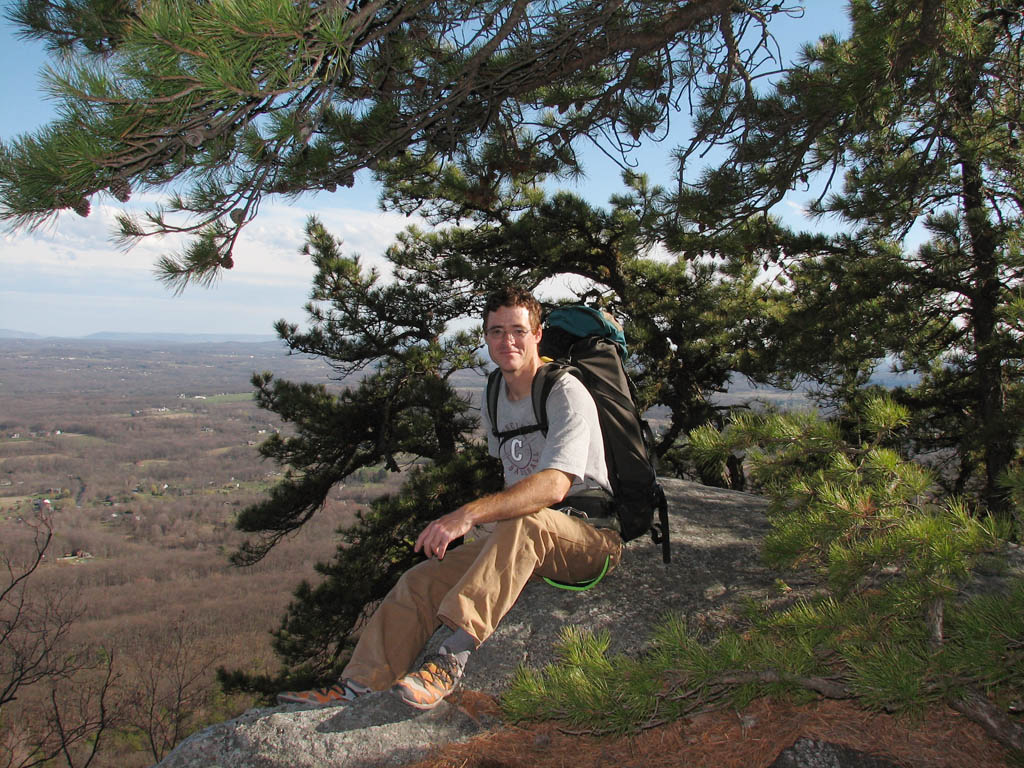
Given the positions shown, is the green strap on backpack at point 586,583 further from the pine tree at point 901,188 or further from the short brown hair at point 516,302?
the pine tree at point 901,188

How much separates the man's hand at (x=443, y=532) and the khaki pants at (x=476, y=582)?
162mm

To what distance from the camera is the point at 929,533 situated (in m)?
1.61

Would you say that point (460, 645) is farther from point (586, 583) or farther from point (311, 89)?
point (311, 89)

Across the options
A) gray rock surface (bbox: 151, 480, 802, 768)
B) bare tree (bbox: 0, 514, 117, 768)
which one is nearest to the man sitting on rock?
gray rock surface (bbox: 151, 480, 802, 768)

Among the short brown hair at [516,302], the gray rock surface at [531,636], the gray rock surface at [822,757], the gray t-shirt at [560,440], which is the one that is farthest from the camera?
the short brown hair at [516,302]

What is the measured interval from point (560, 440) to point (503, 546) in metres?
0.48

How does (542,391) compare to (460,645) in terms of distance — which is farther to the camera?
(542,391)

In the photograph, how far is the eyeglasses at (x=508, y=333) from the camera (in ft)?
8.84

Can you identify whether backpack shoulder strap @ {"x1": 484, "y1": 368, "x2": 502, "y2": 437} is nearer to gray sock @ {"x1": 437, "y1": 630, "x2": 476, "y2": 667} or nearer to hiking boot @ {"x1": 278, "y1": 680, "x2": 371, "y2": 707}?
gray sock @ {"x1": 437, "y1": 630, "x2": 476, "y2": 667}

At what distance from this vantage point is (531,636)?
264 cm

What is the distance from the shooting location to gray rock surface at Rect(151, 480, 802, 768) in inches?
82.0

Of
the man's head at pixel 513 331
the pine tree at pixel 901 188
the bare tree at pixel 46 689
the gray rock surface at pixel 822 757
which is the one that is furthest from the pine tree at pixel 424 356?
the gray rock surface at pixel 822 757

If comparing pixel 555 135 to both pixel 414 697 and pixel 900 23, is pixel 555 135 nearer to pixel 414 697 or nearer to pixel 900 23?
pixel 900 23

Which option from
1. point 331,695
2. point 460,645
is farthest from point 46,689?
point 460,645
